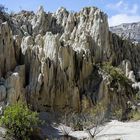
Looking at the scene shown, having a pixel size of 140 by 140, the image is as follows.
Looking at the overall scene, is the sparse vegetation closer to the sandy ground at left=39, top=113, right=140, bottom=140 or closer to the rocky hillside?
the rocky hillside

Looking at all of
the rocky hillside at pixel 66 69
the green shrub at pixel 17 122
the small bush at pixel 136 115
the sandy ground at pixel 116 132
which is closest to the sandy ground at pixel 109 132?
the sandy ground at pixel 116 132

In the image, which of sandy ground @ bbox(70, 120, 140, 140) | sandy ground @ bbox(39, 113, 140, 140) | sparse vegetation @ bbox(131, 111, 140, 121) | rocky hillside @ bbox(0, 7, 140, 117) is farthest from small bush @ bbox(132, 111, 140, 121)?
sandy ground @ bbox(39, 113, 140, 140)

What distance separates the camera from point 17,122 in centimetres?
3984

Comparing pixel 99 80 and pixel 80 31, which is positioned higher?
pixel 80 31

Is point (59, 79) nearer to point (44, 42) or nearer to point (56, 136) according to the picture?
point (44, 42)

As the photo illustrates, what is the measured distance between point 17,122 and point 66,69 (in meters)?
20.0

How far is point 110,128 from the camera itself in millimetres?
49219

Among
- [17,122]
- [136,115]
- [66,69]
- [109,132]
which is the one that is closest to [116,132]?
[109,132]

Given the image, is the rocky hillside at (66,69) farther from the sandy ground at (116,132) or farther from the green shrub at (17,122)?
the sandy ground at (116,132)

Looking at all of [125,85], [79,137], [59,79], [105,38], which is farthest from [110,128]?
[105,38]

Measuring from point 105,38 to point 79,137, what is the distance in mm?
35110

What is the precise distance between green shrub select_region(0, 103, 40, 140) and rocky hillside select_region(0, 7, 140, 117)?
538cm

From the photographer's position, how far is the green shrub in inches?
1570

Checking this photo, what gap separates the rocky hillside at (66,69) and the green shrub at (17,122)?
538 centimetres
